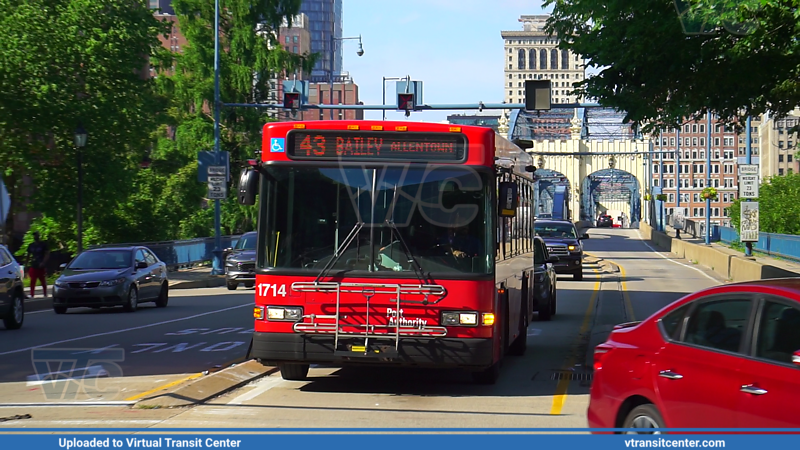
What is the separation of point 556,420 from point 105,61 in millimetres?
31835

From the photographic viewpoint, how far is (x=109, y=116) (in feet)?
122

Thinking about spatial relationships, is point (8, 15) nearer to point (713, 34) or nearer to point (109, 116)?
point (109, 116)

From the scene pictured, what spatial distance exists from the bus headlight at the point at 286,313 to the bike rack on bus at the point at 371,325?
9 centimetres

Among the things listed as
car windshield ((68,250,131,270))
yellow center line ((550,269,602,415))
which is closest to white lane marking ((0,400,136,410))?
yellow center line ((550,269,602,415))

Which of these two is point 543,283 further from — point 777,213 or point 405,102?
point 777,213

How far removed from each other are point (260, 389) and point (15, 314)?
9632 mm

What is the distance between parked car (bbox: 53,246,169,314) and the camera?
22.5 m

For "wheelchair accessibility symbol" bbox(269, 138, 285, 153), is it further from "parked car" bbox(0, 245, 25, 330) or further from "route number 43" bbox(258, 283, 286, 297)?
"parked car" bbox(0, 245, 25, 330)

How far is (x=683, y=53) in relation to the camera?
577 inches

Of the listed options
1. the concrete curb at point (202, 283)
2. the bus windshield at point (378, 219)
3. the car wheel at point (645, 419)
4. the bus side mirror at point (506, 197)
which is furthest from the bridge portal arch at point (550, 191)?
the car wheel at point (645, 419)

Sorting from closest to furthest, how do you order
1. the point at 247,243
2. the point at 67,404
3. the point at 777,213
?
the point at 67,404 < the point at 247,243 < the point at 777,213
